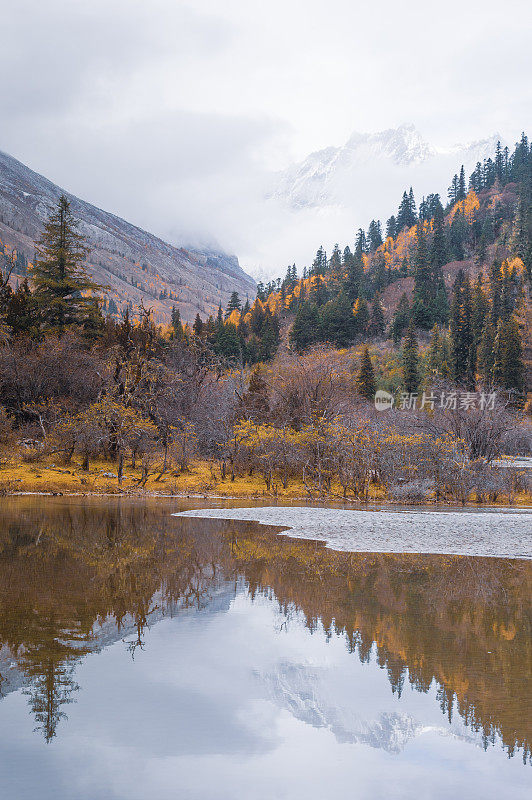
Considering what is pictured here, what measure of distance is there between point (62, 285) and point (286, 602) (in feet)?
128

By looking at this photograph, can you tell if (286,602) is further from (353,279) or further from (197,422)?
(353,279)

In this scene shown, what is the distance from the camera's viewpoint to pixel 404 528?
52.5ft

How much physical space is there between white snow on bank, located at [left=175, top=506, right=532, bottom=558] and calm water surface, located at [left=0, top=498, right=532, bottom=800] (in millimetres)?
2239

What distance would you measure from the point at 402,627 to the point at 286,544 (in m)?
6.15

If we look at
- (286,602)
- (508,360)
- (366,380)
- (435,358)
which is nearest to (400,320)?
(435,358)

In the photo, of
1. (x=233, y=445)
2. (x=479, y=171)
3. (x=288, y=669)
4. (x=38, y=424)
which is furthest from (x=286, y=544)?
(x=479, y=171)

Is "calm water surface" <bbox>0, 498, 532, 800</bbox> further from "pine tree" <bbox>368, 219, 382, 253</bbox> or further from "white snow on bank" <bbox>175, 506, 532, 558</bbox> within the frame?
"pine tree" <bbox>368, 219, 382, 253</bbox>

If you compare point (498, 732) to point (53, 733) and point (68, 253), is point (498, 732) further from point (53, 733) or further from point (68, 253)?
point (68, 253)

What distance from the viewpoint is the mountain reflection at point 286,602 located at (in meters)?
5.55

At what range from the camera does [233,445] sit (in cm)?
2973

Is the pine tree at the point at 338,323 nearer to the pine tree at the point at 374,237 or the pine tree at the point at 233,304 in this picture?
the pine tree at the point at 233,304

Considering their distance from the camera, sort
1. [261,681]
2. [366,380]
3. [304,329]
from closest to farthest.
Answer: [261,681] → [366,380] → [304,329]

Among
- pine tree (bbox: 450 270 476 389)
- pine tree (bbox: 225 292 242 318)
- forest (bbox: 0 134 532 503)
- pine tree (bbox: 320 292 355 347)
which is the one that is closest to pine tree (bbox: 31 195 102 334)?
forest (bbox: 0 134 532 503)

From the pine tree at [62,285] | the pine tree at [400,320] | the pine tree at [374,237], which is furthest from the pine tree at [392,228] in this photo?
the pine tree at [62,285]
